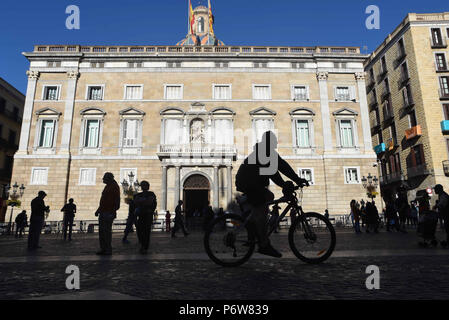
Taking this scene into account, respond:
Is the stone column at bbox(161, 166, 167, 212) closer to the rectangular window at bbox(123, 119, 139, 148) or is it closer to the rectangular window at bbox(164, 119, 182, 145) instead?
the rectangular window at bbox(164, 119, 182, 145)

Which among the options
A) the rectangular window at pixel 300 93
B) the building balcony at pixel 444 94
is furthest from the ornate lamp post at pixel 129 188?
the building balcony at pixel 444 94

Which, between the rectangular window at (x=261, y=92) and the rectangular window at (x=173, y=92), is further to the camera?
the rectangular window at (x=261, y=92)

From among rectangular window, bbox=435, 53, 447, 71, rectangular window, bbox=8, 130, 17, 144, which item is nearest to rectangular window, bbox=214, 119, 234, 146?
rectangular window, bbox=435, 53, 447, 71

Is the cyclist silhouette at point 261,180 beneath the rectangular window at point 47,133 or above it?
beneath

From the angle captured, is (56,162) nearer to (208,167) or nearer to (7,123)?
(208,167)

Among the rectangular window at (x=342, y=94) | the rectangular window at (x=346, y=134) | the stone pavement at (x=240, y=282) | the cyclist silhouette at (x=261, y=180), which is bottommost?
the stone pavement at (x=240, y=282)

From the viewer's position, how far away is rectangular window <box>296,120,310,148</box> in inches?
953

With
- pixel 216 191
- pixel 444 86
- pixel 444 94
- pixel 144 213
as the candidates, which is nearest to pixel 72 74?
pixel 216 191

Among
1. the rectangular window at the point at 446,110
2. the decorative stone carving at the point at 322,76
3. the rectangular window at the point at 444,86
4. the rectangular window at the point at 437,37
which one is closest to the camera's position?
the decorative stone carving at the point at 322,76

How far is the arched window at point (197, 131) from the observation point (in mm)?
23922

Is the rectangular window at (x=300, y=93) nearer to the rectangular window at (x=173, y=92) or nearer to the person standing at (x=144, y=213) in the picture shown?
the rectangular window at (x=173, y=92)

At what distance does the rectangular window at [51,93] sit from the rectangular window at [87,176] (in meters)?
6.76

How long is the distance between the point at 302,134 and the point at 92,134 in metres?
17.3

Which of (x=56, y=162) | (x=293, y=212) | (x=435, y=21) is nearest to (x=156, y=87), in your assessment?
(x=56, y=162)
